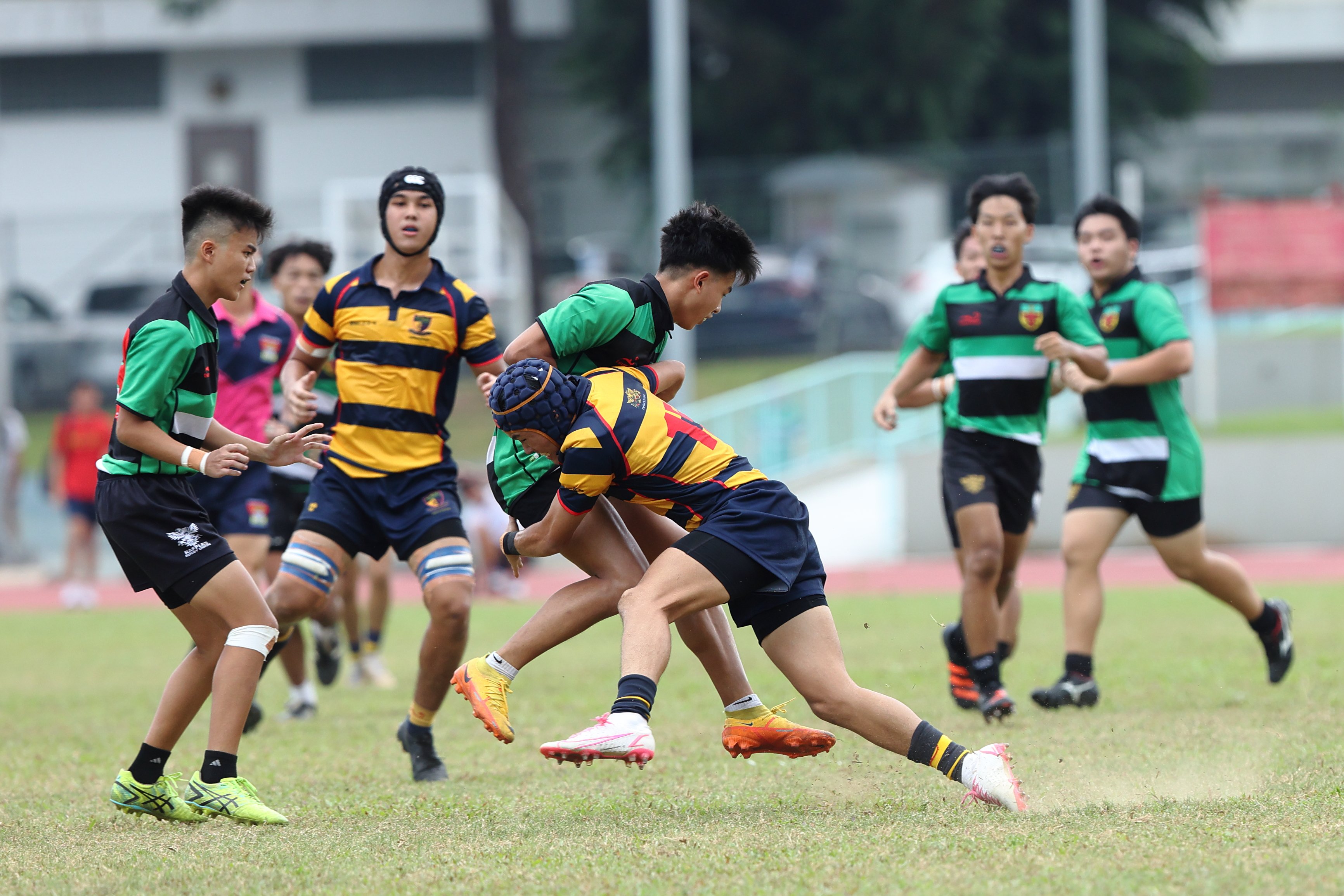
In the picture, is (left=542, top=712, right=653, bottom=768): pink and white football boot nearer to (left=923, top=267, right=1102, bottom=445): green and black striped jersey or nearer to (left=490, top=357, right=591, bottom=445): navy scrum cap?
(left=490, top=357, right=591, bottom=445): navy scrum cap

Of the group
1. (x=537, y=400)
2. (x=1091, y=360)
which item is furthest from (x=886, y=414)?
(x=537, y=400)

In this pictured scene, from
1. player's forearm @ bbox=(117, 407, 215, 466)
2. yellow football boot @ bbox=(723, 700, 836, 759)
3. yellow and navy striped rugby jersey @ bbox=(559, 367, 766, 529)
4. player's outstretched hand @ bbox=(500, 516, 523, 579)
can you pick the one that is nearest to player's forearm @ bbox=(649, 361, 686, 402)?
yellow and navy striped rugby jersey @ bbox=(559, 367, 766, 529)

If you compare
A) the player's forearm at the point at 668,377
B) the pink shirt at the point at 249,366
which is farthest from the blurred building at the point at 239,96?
the player's forearm at the point at 668,377

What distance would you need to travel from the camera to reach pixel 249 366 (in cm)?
758

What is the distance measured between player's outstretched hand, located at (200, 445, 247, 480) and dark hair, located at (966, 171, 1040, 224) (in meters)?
3.88

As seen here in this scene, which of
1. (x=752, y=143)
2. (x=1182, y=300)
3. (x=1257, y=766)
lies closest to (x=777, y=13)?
(x=752, y=143)

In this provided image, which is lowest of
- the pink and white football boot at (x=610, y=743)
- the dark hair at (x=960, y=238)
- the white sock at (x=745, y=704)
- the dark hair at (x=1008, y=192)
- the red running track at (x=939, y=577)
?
the red running track at (x=939, y=577)

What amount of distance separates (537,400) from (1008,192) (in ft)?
11.1

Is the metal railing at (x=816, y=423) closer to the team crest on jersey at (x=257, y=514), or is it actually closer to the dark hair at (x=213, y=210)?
the team crest on jersey at (x=257, y=514)

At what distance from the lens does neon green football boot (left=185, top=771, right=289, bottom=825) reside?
511cm

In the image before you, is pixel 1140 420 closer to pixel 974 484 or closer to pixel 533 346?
pixel 974 484

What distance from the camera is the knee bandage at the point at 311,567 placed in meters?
6.26

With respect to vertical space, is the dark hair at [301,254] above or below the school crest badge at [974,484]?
above

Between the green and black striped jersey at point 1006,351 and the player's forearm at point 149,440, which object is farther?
the green and black striped jersey at point 1006,351
